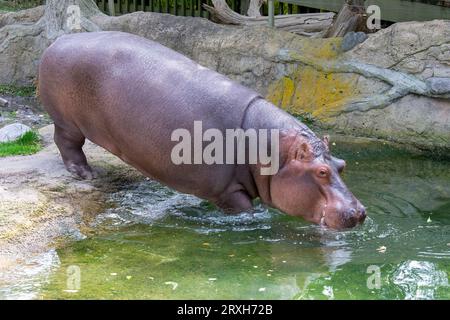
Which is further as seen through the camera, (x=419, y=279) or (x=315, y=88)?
(x=315, y=88)

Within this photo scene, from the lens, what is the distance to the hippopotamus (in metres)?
5.43

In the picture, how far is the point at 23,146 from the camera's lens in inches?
284

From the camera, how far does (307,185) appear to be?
5.38 meters

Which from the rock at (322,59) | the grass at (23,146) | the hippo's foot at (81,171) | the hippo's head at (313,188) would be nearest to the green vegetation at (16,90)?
the rock at (322,59)

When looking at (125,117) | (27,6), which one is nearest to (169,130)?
(125,117)

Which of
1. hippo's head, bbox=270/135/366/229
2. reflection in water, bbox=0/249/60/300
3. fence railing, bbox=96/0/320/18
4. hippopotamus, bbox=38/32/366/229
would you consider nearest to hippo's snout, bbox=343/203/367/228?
hippo's head, bbox=270/135/366/229

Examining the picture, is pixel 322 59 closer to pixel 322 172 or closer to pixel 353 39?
pixel 353 39

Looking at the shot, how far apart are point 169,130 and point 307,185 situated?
110 centimetres

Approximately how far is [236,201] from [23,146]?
7.97ft

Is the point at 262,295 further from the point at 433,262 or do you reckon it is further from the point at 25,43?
the point at 25,43

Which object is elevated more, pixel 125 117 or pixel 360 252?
pixel 125 117

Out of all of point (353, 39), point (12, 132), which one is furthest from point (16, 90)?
point (353, 39)

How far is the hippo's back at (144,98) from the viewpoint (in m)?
5.72

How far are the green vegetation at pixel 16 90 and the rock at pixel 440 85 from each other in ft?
17.4
